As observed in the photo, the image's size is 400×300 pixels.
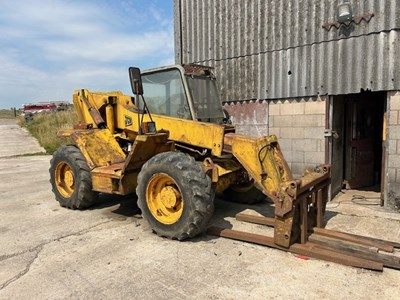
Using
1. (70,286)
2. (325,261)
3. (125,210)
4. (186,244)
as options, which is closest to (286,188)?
(325,261)

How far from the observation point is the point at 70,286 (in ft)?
11.6

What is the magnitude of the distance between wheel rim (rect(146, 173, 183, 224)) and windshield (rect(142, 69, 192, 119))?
120cm

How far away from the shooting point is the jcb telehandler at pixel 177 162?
442 cm

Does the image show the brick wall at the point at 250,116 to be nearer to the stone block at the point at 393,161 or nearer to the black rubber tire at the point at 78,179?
the stone block at the point at 393,161

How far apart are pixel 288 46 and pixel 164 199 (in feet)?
14.5

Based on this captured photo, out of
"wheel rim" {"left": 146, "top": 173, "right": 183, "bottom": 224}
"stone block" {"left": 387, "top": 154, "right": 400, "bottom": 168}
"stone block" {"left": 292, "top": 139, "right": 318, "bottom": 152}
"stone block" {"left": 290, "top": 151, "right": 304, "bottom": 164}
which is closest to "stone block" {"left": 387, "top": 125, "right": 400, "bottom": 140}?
"stone block" {"left": 387, "top": 154, "right": 400, "bottom": 168}

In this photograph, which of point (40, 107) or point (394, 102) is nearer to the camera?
point (394, 102)

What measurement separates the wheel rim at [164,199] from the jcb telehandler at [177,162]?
14 millimetres

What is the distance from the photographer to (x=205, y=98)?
594 centimetres

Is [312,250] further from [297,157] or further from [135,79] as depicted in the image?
[297,157]

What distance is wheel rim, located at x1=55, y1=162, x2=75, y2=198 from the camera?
6.46 meters

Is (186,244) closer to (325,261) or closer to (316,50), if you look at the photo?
(325,261)

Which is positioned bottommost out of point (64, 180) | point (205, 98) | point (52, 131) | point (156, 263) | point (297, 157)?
point (156, 263)

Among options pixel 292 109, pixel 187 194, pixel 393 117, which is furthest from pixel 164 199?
pixel 393 117
